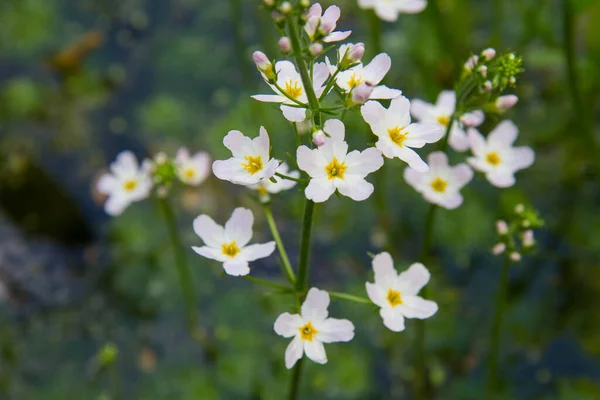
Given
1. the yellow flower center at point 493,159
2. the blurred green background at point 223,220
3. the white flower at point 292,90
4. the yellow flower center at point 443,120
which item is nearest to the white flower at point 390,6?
the blurred green background at point 223,220

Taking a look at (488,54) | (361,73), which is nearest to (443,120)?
(488,54)

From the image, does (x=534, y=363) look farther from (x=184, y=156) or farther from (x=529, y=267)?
(x=184, y=156)

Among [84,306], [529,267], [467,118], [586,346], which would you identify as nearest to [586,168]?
[529,267]

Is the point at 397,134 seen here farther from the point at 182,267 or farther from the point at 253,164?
the point at 182,267

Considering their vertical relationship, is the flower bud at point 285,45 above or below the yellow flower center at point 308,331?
above

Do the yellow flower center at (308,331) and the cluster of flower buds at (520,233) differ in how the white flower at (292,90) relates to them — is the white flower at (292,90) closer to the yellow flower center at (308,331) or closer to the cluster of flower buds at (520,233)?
the yellow flower center at (308,331)

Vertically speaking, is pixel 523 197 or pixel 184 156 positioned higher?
pixel 523 197
